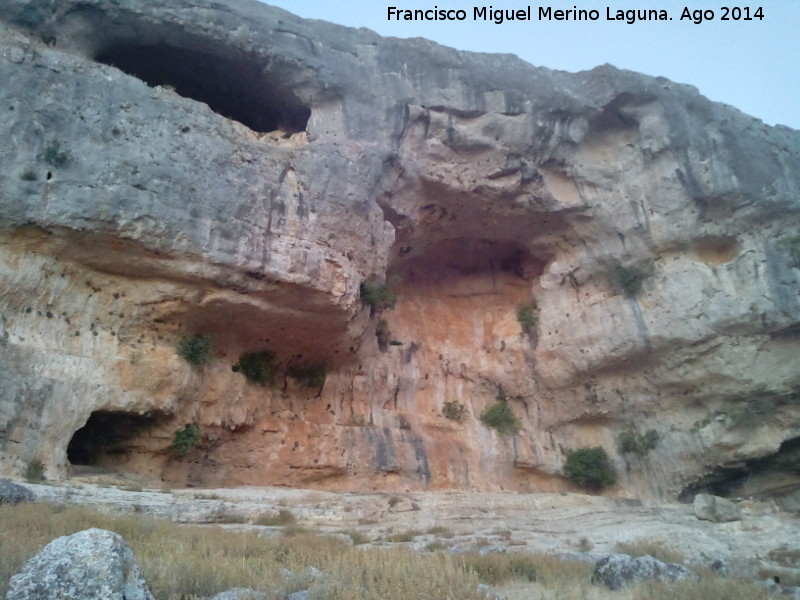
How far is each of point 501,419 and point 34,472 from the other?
1161 centimetres

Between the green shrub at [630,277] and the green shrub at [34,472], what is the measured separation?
13.8 m

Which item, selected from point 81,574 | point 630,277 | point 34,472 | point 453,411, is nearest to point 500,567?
point 81,574

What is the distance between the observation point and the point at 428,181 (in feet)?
55.3

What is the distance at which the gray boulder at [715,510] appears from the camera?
13.1 m

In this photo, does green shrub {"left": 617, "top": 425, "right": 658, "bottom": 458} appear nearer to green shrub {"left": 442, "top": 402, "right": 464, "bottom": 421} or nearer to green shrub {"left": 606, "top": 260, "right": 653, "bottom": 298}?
green shrub {"left": 606, "top": 260, "right": 653, "bottom": 298}

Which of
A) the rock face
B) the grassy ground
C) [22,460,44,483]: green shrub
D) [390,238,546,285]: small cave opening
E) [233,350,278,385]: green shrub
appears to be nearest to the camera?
the grassy ground

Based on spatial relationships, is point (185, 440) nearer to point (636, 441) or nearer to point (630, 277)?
point (636, 441)

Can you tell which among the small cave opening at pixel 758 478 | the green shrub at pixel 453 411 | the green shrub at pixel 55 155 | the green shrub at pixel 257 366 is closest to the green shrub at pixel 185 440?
the green shrub at pixel 257 366

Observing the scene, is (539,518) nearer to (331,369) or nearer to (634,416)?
(634,416)

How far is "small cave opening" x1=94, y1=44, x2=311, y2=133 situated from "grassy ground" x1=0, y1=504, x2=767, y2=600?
37.3ft

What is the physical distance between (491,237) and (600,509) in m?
8.43

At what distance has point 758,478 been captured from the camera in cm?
1544

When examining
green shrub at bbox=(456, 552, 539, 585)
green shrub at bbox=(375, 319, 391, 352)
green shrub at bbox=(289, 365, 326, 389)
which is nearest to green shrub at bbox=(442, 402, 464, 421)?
green shrub at bbox=(375, 319, 391, 352)

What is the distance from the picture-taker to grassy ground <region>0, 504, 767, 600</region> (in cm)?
516
